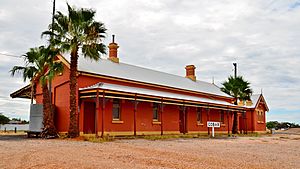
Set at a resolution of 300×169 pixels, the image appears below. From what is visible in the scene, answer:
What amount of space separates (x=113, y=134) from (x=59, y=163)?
12.7m

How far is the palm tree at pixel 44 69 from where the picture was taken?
19250 millimetres

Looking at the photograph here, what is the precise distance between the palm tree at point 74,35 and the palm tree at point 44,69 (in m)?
1.07

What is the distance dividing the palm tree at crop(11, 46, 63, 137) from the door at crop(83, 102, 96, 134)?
2148mm

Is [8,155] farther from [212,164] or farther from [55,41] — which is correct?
[55,41]

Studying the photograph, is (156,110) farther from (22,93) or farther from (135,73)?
(22,93)

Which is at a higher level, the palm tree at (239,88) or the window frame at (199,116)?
the palm tree at (239,88)

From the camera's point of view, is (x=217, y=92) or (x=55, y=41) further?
(x=217, y=92)

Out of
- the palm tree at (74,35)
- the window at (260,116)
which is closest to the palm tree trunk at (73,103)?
the palm tree at (74,35)

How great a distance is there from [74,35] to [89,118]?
5.65 meters

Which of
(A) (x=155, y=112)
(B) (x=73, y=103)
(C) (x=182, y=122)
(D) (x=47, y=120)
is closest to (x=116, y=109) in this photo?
(A) (x=155, y=112)

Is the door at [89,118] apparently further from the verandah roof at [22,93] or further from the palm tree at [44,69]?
the verandah roof at [22,93]

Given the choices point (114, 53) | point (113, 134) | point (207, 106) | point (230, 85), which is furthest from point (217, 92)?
point (113, 134)

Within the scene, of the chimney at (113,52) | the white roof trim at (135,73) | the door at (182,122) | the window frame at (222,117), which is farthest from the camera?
the window frame at (222,117)

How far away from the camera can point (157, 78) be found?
92.2 feet
